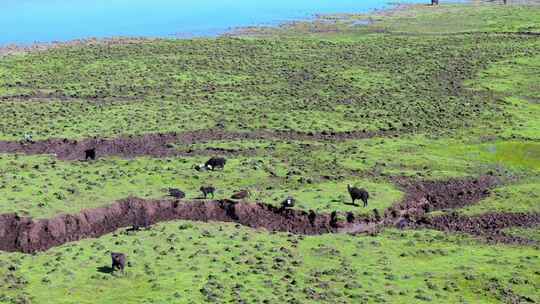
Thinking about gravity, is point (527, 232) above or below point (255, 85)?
below

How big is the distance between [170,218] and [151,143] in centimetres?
1534

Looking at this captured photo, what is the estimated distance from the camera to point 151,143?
5331cm

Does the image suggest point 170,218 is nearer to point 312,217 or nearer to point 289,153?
point 312,217

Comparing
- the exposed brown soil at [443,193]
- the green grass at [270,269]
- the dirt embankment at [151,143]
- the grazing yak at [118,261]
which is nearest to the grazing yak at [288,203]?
the green grass at [270,269]

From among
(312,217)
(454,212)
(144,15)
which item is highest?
(144,15)

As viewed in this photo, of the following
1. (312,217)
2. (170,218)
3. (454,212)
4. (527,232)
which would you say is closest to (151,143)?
(170,218)

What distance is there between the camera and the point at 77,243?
34.8m

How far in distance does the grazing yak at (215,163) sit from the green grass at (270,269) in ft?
27.3

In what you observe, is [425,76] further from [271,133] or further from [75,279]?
[75,279]

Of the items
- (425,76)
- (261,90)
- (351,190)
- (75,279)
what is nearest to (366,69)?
(425,76)

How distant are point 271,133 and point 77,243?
77.1 ft

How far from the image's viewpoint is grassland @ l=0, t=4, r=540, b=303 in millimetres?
31188

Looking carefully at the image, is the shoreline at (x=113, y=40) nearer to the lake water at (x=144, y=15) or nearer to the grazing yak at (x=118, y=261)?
the lake water at (x=144, y=15)

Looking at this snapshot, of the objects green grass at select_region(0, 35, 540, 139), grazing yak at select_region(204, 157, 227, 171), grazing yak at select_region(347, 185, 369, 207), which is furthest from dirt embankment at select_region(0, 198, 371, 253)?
green grass at select_region(0, 35, 540, 139)
